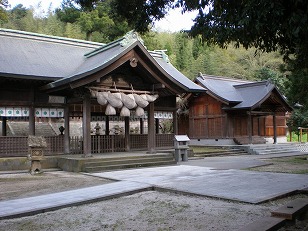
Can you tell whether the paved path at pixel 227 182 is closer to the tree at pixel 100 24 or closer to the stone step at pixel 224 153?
the stone step at pixel 224 153

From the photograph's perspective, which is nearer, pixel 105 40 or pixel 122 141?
pixel 122 141

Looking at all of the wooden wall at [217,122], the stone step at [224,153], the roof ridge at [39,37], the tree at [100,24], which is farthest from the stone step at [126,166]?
the tree at [100,24]

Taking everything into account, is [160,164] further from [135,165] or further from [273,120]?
[273,120]

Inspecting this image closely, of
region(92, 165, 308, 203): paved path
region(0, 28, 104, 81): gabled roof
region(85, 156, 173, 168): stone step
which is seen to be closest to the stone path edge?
region(92, 165, 308, 203): paved path

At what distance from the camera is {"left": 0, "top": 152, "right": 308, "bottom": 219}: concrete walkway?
7322mm

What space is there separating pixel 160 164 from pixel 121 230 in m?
9.55

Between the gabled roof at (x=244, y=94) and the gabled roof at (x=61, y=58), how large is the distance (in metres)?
7.02

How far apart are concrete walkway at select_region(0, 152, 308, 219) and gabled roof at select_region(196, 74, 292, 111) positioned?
13915 mm

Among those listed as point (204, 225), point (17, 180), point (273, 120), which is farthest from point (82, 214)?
point (273, 120)

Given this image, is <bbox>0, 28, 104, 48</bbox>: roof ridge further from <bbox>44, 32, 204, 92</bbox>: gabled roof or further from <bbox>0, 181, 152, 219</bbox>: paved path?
<bbox>0, 181, 152, 219</bbox>: paved path

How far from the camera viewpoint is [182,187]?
30.0ft

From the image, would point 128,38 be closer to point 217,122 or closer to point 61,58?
point 61,58

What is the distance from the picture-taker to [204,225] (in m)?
5.75

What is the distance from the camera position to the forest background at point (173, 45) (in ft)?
114
